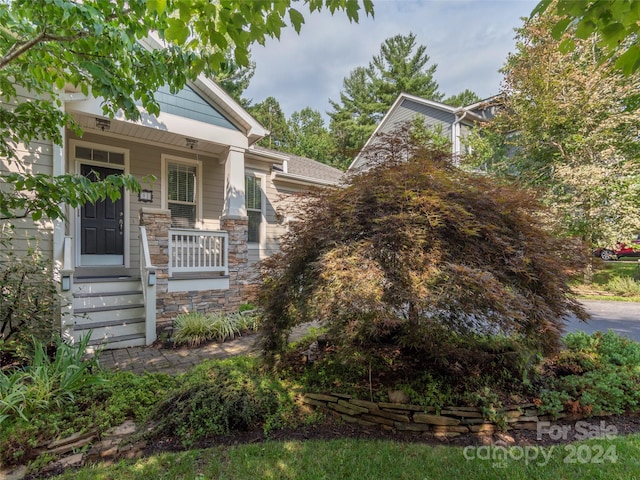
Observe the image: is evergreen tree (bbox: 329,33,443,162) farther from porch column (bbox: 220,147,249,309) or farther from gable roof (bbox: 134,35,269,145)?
porch column (bbox: 220,147,249,309)

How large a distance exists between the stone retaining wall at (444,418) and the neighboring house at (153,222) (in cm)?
275

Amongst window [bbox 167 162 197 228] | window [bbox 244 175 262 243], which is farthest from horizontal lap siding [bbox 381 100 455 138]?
window [bbox 167 162 197 228]

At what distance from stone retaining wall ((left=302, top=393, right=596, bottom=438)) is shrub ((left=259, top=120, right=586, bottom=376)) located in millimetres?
464

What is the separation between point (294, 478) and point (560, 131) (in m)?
→ 12.2

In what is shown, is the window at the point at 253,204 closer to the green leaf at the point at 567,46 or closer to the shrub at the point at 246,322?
the shrub at the point at 246,322

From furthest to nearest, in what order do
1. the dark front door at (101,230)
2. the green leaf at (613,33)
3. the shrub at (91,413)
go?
the dark front door at (101,230) → the shrub at (91,413) → the green leaf at (613,33)

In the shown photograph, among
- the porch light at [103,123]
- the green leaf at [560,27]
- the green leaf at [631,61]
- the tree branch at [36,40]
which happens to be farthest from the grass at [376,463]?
the porch light at [103,123]

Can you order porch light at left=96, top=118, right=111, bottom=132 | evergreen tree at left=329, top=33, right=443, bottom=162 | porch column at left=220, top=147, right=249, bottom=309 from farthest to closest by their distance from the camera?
evergreen tree at left=329, top=33, right=443, bottom=162
porch column at left=220, top=147, right=249, bottom=309
porch light at left=96, top=118, right=111, bottom=132

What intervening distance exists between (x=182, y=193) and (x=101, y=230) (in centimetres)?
179

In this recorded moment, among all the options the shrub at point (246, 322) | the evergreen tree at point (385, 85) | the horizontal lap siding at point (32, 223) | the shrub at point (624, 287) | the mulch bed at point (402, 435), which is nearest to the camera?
the mulch bed at point (402, 435)

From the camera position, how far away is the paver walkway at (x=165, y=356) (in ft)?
13.0

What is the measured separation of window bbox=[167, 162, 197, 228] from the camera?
22.9 feet

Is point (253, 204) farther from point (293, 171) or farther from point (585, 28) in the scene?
point (585, 28)

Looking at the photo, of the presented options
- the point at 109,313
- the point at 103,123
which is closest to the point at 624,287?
the point at 109,313
